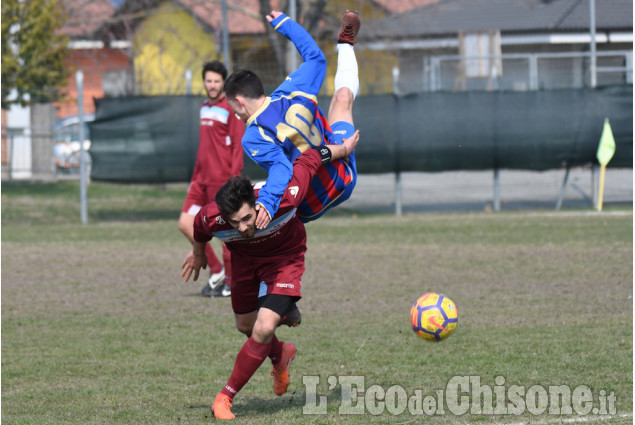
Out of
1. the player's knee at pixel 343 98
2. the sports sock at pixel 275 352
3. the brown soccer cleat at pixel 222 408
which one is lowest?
the brown soccer cleat at pixel 222 408

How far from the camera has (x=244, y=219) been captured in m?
4.65

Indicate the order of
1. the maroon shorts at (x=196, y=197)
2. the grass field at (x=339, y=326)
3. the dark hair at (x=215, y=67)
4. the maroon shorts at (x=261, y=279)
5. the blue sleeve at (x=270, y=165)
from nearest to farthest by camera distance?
the blue sleeve at (x=270, y=165) < the maroon shorts at (x=261, y=279) < the grass field at (x=339, y=326) < the dark hair at (x=215, y=67) < the maroon shorts at (x=196, y=197)

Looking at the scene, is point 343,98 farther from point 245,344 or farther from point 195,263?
point 245,344

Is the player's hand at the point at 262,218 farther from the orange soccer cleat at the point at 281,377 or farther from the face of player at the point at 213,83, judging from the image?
the face of player at the point at 213,83

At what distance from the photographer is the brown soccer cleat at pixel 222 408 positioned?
4816mm

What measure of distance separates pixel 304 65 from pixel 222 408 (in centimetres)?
223

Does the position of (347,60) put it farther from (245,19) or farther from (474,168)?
(245,19)

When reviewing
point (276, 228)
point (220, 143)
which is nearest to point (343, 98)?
point (276, 228)

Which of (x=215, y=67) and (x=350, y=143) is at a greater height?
(x=215, y=67)

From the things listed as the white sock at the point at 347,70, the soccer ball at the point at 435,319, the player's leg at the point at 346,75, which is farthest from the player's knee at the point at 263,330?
the white sock at the point at 347,70

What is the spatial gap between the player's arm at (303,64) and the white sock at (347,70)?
0.34m

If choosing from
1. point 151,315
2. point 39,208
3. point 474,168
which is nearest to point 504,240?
point 474,168

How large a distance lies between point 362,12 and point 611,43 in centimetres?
778

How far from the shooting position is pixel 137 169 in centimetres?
1580
